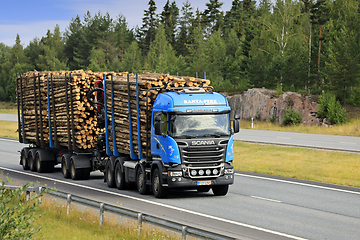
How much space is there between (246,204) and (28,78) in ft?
41.8

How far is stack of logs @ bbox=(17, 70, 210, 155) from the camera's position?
15.6 m

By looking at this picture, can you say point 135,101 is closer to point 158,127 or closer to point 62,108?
point 158,127

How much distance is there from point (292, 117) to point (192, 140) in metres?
30.7

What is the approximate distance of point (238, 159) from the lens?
24.9 m

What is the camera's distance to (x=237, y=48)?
266 feet

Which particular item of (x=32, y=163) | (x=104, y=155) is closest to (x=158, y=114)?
(x=104, y=155)

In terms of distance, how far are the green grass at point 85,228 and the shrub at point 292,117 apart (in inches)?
1322

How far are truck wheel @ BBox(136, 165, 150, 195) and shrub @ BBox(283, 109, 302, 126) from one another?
1156 inches

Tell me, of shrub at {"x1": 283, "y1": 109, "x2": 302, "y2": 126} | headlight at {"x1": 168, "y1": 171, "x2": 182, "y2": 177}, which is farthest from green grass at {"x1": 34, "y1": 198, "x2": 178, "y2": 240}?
shrub at {"x1": 283, "y1": 109, "x2": 302, "y2": 126}

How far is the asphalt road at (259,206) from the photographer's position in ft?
34.8

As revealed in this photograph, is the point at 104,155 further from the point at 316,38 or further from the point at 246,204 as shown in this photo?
the point at 316,38

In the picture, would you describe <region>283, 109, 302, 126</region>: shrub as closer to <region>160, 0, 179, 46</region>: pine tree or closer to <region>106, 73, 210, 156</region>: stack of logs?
<region>106, 73, 210, 156</region>: stack of logs

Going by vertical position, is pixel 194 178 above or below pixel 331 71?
below

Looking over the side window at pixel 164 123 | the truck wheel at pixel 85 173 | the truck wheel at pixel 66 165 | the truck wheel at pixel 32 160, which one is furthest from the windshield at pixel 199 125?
the truck wheel at pixel 32 160
